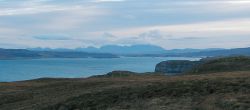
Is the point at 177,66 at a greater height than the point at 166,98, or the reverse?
the point at 166,98

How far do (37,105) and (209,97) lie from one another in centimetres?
1378

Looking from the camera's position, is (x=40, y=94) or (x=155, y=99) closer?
(x=155, y=99)

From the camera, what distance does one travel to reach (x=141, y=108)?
86.9 ft

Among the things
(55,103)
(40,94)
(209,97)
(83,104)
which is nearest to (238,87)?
(209,97)

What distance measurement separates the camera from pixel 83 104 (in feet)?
98.7

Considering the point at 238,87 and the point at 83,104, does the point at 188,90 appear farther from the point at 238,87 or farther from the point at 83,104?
the point at 83,104

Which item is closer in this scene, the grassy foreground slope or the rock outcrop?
the grassy foreground slope

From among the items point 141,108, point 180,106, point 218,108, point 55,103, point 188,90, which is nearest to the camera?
point 218,108

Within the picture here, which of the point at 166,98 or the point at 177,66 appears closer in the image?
the point at 166,98

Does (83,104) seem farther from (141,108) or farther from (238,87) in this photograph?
(238,87)

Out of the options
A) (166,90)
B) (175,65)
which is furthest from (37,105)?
(175,65)

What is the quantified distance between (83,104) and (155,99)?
202 inches

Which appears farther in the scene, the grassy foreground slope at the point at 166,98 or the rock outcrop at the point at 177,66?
the rock outcrop at the point at 177,66

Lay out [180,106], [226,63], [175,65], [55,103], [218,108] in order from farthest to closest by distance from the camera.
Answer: [175,65] < [226,63] < [55,103] < [180,106] < [218,108]
